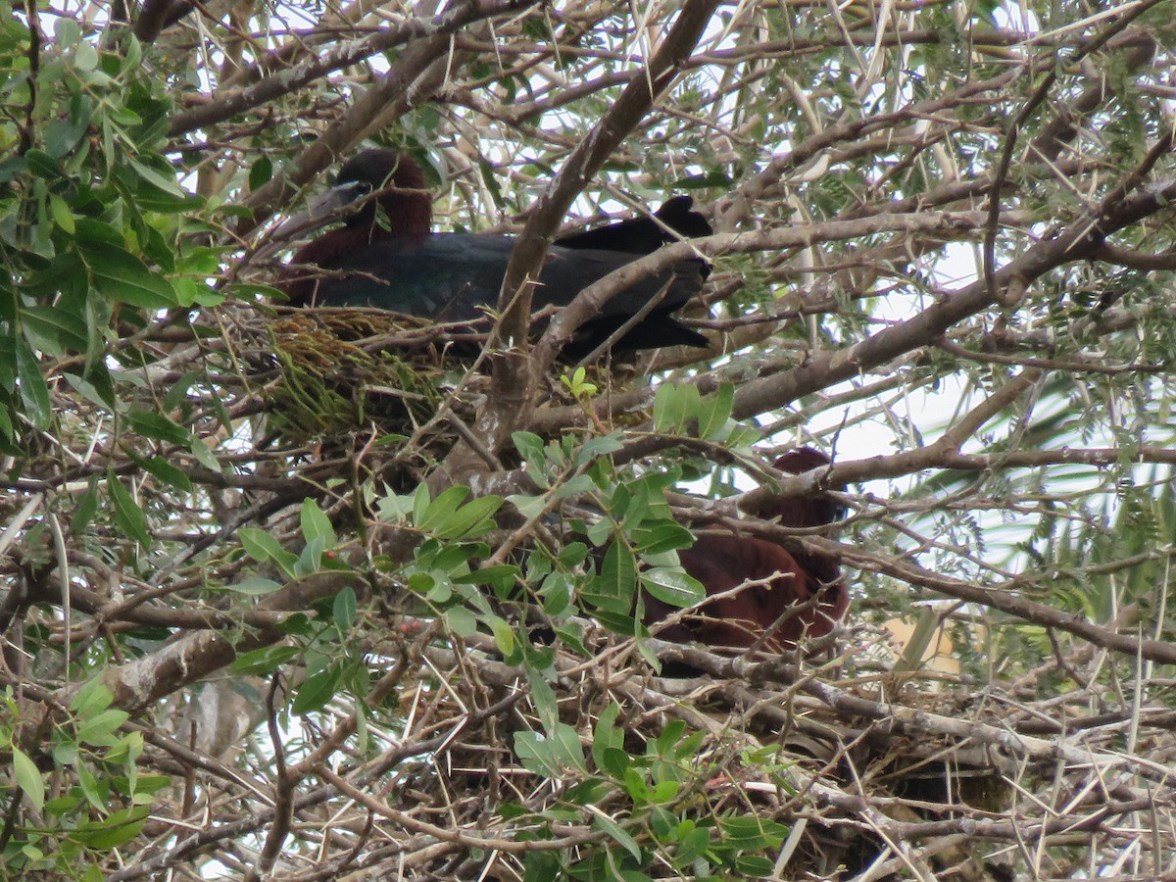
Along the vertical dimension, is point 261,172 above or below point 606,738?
above

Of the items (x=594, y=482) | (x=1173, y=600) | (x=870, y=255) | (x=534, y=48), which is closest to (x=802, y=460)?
(x=870, y=255)

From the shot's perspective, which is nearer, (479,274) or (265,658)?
(265,658)

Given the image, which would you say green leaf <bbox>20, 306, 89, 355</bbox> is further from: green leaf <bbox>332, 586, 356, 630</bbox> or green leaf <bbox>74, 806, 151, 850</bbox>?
green leaf <bbox>74, 806, 151, 850</bbox>

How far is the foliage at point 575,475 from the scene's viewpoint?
229 centimetres

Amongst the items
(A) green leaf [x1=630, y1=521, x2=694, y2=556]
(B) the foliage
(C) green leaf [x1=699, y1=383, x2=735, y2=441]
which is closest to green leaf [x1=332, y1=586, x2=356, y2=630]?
(B) the foliage

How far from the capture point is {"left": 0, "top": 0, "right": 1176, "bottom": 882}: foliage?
2287mm

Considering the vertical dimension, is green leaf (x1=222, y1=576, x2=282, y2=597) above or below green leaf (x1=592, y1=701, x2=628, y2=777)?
above

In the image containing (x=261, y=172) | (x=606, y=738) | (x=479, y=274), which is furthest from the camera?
(x=479, y=274)

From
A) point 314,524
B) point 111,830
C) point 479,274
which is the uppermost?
point 479,274

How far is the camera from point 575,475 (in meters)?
2.31

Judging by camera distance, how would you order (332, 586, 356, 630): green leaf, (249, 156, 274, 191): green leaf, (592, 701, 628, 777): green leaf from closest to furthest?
1. (332, 586, 356, 630): green leaf
2. (592, 701, 628, 777): green leaf
3. (249, 156, 274, 191): green leaf

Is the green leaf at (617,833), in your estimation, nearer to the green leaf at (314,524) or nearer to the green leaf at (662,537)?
the green leaf at (662,537)

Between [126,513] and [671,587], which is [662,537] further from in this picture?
[126,513]

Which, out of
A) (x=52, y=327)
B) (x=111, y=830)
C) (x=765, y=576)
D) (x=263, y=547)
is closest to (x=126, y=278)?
(x=52, y=327)
